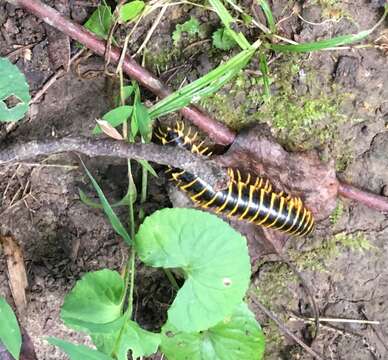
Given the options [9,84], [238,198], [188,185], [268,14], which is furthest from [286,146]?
[9,84]

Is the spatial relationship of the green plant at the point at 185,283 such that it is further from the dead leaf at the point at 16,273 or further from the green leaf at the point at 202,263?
the dead leaf at the point at 16,273

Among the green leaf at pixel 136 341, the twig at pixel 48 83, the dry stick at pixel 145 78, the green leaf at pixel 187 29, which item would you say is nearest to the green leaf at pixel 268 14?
the green leaf at pixel 187 29

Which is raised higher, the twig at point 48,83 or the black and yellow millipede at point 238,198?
the twig at point 48,83

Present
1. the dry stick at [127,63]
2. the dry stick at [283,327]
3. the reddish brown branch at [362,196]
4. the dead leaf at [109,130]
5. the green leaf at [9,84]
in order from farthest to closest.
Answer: the dry stick at [283,327], the reddish brown branch at [362,196], the dry stick at [127,63], the dead leaf at [109,130], the green leaf at [9,84]

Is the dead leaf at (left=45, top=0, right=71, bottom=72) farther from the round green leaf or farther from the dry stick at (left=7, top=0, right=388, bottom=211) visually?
the round green leaf

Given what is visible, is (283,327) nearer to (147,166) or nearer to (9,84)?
(147,166)

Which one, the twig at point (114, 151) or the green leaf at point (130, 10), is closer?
the twig at point (114, 151)

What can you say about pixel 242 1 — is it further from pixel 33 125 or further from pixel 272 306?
pixel 272 306
